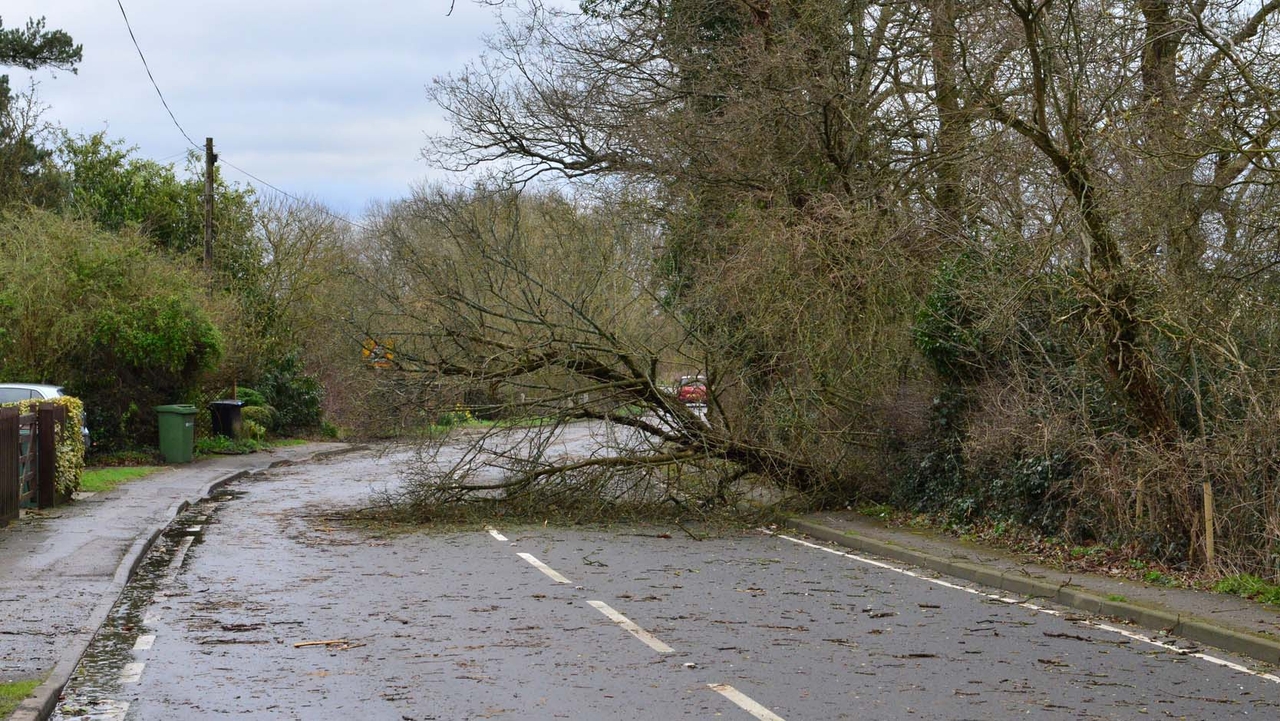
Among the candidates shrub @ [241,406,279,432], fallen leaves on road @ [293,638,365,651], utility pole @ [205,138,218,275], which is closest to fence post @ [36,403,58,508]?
fallen leaves on road @ [293,638,365,651]

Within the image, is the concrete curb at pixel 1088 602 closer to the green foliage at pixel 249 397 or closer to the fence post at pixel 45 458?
the fence post at pixel 45 458

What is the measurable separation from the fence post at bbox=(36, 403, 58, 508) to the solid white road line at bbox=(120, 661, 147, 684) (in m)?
10.9

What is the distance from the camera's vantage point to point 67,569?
12.6 m

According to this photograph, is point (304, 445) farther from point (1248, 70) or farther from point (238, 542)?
point (1248, 70)

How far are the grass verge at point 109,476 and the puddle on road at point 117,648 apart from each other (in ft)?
21.6

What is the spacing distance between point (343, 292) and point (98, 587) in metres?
30.7

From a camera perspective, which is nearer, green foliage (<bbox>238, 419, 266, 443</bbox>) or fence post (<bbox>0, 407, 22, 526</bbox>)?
fence post (<bbox>0, 407, 22, 526</bbox>)

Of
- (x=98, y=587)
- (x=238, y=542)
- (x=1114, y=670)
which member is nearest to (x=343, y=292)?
(x=238, y=542)

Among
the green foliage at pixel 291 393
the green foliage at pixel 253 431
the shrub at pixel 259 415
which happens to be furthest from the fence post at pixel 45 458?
the green foliage at pixel 291 393

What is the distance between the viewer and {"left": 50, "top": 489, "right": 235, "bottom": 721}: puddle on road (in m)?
7.37

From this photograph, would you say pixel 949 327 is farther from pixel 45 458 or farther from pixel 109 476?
pixel 109 476

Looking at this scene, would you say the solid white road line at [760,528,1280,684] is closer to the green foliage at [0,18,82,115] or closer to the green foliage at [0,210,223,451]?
the green foliage at [0,210,223,451]

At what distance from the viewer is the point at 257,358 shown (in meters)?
39.0

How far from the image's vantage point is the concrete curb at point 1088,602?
9.18 meters
